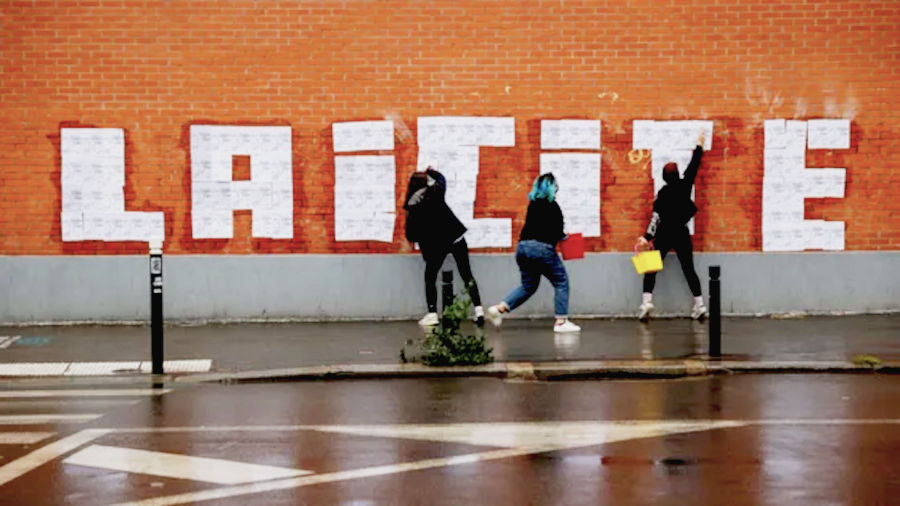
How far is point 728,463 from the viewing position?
883cm

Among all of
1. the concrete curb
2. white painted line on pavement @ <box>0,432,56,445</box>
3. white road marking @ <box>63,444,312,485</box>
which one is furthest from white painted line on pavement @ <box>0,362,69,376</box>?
white road marking @ <box>63,444,312,485</box>

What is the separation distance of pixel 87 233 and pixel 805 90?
895 cm

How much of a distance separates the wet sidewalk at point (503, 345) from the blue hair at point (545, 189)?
1533mm

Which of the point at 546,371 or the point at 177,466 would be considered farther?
the point at 546,371

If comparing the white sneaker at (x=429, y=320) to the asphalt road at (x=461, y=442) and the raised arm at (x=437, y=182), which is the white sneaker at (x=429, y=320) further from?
the asphalt road at (x=461, y=442)

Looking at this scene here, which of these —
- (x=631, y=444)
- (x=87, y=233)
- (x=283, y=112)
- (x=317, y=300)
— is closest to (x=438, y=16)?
(x=283, y=112)

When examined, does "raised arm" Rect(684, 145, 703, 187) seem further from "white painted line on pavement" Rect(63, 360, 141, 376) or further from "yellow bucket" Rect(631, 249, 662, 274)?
"white painted line on pavement" Rect(63, 360, 141, 376)

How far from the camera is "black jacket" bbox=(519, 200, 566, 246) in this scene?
1588 cm

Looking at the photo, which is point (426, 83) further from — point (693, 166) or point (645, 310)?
point (645, 310)

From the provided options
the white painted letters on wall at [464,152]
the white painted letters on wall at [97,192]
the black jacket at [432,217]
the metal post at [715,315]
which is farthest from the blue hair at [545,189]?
the white painted letters on wall at [97,192]

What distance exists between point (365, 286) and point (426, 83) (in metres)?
2.59

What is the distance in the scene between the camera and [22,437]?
32.9ft

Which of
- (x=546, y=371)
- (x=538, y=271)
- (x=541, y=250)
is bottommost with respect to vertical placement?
(x=546, y=371)

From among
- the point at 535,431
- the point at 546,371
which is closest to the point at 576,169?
the point at 546,371
